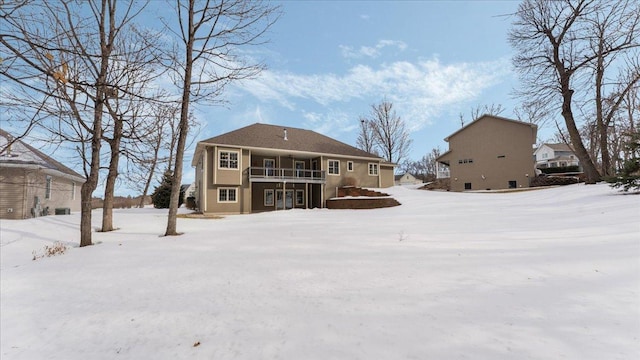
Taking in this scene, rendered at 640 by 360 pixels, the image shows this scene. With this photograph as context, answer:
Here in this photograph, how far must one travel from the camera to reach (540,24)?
1809 centimetres


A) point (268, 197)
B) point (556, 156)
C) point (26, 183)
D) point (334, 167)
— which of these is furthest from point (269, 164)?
point (556, 156)

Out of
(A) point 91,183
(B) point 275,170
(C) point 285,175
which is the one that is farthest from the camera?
(C) point 285,175

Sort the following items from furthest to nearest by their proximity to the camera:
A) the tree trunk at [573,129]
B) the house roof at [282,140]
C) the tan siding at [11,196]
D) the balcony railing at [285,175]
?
the balcony railing at [285,175]
the house roof at [282,140]
the tree trunk at [573,129]
the tan siding at [11,196]

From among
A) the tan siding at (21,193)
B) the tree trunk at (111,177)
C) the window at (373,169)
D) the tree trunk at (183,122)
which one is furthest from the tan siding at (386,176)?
the tan siding at (21,193)

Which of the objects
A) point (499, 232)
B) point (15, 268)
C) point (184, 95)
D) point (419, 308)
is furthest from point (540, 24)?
point (15, 268)

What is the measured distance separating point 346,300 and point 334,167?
68.2 ft

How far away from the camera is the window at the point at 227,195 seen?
19531 mm

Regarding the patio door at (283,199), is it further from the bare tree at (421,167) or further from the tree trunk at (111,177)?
the bare tree at (421,167)

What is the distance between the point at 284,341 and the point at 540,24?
78.6ft

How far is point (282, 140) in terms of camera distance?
23.0 m

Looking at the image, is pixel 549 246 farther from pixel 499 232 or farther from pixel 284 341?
pixel 284 341

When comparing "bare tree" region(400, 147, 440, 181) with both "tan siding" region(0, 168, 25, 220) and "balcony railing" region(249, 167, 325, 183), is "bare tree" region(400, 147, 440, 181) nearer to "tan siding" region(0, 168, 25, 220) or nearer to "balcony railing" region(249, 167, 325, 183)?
"balcony railing" region(249, 167, 325, 183)

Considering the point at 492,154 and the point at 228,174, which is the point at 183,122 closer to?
the point at 228,174

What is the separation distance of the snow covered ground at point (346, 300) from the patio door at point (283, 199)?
16691 mm
